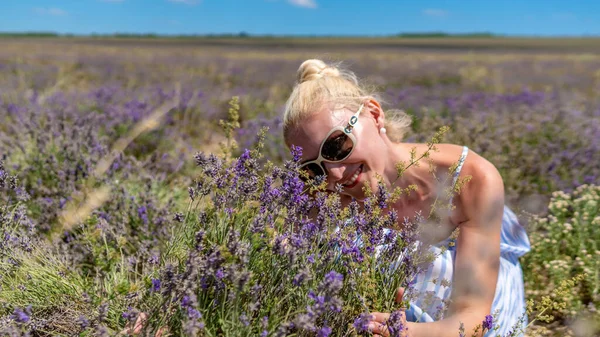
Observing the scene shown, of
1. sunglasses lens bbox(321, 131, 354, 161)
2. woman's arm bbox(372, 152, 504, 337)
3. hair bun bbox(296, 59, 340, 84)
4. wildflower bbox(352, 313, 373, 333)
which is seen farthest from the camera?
hair bun bbox(296, 59, 340, 84)

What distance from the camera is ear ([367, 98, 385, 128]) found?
8.26ft

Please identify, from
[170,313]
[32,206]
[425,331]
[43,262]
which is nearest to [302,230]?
[170,313]

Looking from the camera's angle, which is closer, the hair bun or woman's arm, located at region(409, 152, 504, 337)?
woman's arm, located at region(409, 152, 504, 337)

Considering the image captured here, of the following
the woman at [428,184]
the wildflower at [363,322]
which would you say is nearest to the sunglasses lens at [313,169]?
the woman at [428,184]

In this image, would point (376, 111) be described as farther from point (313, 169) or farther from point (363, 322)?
point (363, 322)

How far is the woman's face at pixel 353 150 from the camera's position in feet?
7.76

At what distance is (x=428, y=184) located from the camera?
8.21 feet

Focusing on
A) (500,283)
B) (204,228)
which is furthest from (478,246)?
(204,228)

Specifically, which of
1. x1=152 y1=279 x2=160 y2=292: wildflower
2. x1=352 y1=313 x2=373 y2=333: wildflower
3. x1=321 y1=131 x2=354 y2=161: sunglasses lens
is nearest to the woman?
x1=321 y1=131 x2=354 y2=161: sunglasses lens

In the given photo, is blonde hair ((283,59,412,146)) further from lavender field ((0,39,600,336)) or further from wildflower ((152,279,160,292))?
wildflower ((152,279,160,292))

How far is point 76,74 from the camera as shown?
14367mm

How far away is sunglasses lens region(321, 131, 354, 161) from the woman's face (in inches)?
0.9

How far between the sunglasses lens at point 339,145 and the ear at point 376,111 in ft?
0.86

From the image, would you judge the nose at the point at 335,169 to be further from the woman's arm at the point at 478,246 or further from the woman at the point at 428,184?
the woman's arm at the point at 478,246
